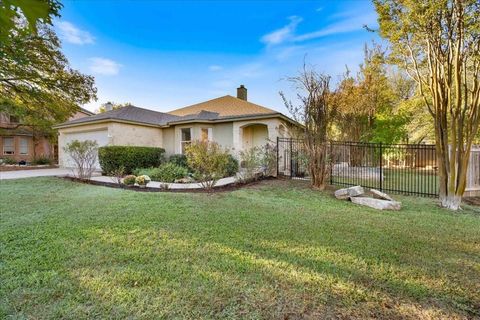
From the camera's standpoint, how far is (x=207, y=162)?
8312 mm

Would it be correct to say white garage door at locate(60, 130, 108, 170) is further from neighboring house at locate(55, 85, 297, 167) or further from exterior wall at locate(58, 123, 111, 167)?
exterior wall at locate(58, 123, 111, 167)

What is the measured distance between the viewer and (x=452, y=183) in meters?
6.59

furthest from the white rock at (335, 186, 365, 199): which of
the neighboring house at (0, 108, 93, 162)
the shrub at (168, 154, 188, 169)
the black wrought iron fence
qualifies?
the neighboring house at (0, 108, 93, 162)

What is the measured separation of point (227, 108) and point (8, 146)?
2174 centimetres

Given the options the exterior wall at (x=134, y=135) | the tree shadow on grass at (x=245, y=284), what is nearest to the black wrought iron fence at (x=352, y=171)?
the tree shadow on grass at (x=245, y=284)

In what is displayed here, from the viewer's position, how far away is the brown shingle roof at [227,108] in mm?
16859

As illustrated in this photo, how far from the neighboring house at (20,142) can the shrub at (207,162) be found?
19.0 m

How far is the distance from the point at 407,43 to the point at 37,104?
20.2m

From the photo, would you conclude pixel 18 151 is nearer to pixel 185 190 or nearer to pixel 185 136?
pixel 185 136

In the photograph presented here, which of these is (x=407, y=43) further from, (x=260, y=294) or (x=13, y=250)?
(x=13, y=250)

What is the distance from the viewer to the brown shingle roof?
55.3 feet

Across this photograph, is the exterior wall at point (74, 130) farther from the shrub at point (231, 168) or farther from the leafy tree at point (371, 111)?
the leafy tree at point (371, 111)

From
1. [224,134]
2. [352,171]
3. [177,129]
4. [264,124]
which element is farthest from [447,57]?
[177,129]

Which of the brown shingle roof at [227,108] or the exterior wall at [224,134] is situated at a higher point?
the brown shingle roof at [227,108]
